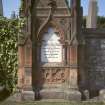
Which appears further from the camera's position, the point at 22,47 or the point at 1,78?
the point at 1,78

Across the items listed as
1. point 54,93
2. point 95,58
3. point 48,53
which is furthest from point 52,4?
point 54,93

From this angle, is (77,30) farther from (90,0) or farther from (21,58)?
(90,0)

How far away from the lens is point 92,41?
1034cm

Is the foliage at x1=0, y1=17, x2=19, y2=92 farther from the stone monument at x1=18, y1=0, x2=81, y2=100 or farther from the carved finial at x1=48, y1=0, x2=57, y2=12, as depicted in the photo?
the carved finial at x1=48, y1=0, x2=57, y2=12

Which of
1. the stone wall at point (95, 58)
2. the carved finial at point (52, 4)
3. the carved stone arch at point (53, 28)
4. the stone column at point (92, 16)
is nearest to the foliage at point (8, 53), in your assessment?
the carved stone arch at point (53, 28)

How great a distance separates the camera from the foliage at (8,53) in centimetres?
1084

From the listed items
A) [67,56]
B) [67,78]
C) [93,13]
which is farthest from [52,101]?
[93,13]

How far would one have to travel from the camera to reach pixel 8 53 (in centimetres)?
1088

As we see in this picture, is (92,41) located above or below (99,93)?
above

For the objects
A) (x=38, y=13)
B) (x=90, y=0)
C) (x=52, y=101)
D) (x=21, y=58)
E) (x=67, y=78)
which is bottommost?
(x=52, y=101)

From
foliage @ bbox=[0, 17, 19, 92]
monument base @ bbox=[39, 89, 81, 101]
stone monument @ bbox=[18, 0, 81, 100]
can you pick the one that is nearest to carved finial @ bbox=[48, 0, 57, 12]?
stone monument @ bbox=[18, 0, 81, 100]

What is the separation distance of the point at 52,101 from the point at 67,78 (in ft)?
3.14

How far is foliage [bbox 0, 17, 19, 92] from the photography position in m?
10.8

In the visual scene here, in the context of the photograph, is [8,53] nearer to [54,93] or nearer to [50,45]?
[50,45]
